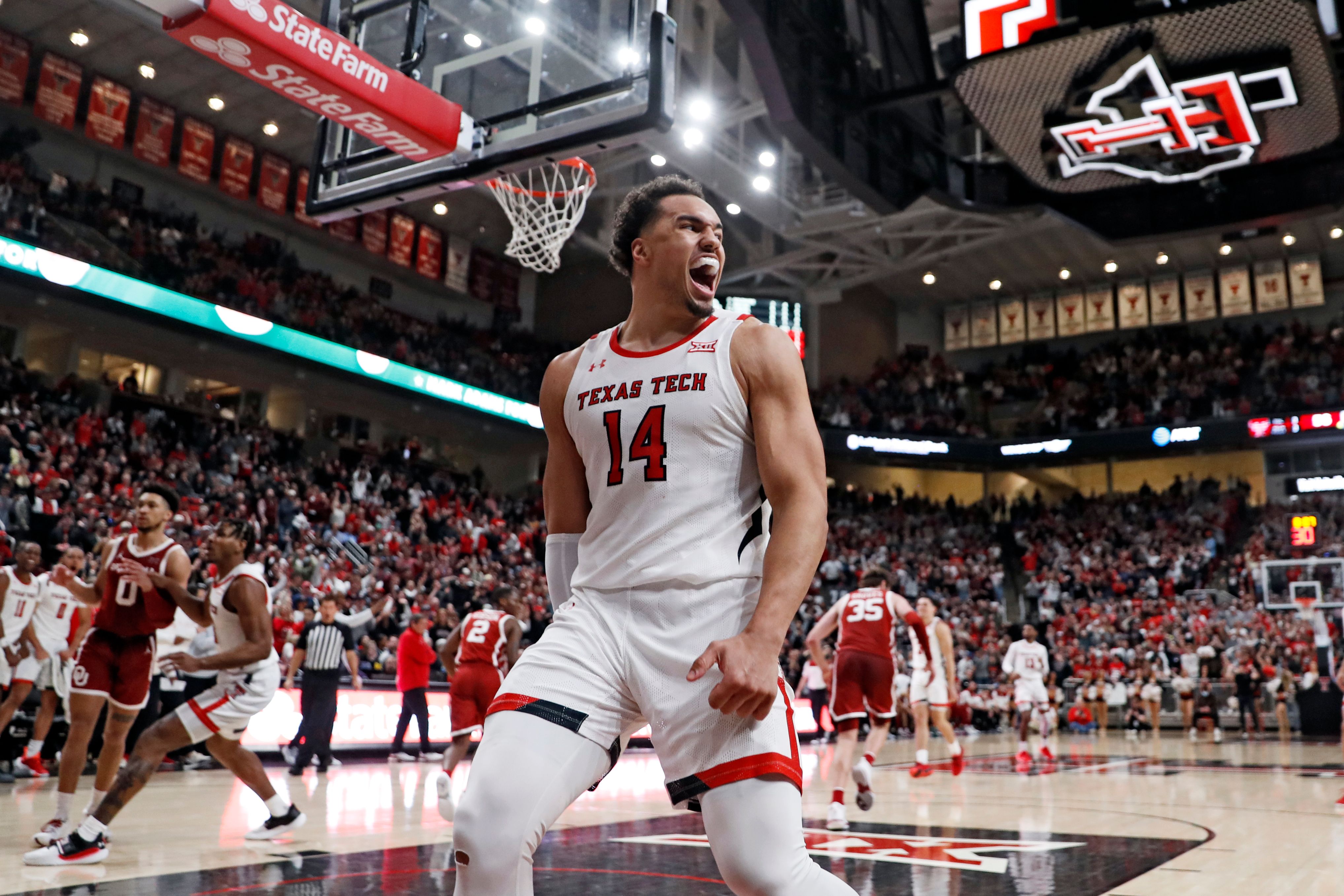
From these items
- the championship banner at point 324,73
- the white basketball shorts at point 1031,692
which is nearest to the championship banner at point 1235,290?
the white basketball shorts at point 1031,692

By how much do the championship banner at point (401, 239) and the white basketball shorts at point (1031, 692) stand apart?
20.5 meters

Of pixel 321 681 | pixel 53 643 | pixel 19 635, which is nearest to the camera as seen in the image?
pixel 19 635

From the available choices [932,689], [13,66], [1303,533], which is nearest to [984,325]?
[1303,533]

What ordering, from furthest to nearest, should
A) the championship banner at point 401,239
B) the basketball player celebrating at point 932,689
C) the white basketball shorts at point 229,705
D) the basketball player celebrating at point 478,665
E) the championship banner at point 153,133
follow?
the championship banner at point 401,239
the championship banner at point 153,133
the basketball player celebrating at point 932,689
the basketball player celebrating at point 478,665
the white basketball shorts at point 229,705

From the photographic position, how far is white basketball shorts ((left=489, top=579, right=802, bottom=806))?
2.15m

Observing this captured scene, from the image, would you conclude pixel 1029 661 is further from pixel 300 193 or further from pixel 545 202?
pixel 300 193

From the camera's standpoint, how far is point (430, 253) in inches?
1180

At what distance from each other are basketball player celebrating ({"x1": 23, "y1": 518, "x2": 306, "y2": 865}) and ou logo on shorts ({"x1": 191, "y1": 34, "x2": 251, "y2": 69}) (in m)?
3.08

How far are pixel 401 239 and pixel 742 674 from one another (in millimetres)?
28601

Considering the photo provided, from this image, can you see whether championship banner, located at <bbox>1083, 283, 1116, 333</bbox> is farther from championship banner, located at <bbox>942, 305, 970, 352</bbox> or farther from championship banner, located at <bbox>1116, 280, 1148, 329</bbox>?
championship banner, located at <bbox>942, 305, 970, 352</bbox>

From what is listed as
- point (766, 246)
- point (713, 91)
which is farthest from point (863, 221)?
point (713, 91)

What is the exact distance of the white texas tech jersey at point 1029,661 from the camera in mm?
14430

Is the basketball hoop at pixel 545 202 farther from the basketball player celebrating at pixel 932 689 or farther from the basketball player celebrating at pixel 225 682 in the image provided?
the basketball player celebrating at pixel 225 682

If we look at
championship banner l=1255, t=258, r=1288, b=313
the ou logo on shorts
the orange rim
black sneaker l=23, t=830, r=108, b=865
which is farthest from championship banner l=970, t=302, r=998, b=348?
black sneaker l=23, t=830, r=108, b=865
